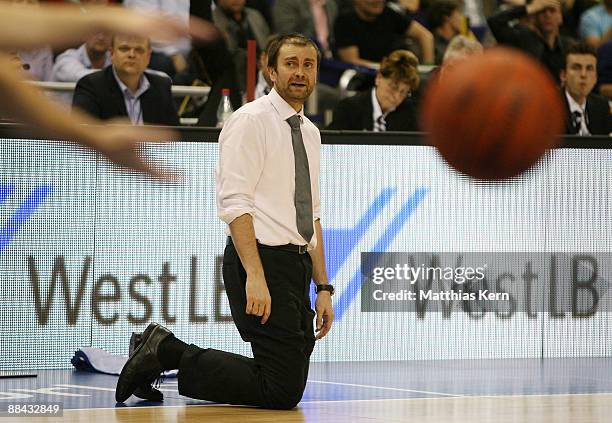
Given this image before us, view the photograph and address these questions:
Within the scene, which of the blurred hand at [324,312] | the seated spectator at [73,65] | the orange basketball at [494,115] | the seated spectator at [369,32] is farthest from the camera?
the seated spectator at [369,32]

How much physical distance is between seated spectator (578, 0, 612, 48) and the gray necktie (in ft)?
23.4

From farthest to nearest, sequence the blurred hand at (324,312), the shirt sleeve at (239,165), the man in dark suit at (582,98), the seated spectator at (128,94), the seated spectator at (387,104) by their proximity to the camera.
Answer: the man in dark suit at (582,98)
the seated spectator at (387,104)
the seated spectator at (128,94)
the blurred hand at (324,312)
the shirt sleeve at (239,165)

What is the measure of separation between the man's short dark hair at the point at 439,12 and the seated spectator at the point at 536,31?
0.82 meters

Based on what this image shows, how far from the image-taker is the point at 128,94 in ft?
27.7

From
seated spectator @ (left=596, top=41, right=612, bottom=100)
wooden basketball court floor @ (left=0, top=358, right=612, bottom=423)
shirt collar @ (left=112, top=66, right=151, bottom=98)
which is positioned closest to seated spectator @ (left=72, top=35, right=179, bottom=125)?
shirt collar @ (left=112, top=66, right=151, bottom=98)

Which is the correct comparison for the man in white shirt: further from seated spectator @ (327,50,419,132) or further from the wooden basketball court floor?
seated spectator @ (327,50,419,132)

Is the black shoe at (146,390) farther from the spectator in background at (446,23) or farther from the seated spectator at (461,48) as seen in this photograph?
the spectator in background at (446,23)

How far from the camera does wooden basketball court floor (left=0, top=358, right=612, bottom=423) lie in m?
5.84

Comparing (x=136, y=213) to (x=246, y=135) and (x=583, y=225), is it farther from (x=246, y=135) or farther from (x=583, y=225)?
(x=583, y=225)

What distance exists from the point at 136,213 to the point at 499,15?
201 inches

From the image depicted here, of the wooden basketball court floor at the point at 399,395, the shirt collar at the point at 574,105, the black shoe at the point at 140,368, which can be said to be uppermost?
the shirt collar at the point at 574,105

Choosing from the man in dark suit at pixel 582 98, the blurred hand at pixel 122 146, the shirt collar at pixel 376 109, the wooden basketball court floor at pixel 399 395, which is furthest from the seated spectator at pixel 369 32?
the blurred hand at pixel 122 146

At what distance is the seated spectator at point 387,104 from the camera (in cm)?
938

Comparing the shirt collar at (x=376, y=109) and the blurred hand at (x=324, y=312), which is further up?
the shirt collar at (x=376, y=109)
